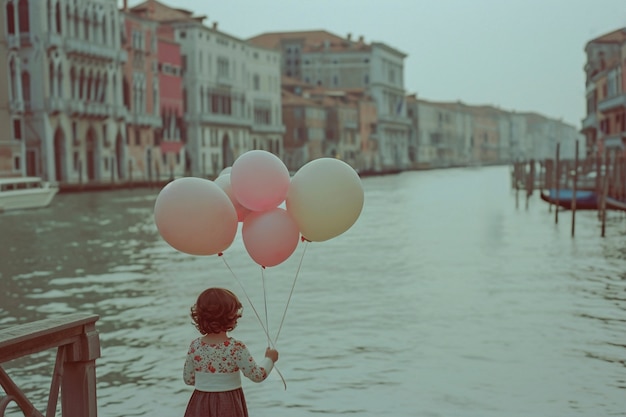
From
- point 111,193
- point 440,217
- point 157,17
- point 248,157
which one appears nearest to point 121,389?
point 248,157

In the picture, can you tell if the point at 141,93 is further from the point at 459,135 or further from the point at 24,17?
the point at 459,135

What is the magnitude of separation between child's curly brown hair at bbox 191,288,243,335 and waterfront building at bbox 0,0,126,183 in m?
43.7

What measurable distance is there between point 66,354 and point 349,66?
104161 millimetres

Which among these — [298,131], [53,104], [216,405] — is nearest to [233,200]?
[216,405]

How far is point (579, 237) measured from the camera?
2366 cm

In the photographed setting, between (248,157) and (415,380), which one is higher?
(248,157)

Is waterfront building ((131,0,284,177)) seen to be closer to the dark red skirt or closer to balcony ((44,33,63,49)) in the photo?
balcony ((44,33,63,49))

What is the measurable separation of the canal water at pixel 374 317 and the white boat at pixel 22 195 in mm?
12188

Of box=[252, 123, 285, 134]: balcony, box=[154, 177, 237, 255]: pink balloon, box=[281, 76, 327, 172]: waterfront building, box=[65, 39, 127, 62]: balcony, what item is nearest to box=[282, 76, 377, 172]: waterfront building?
box=[281, 76, 327, 172]: waterfront building

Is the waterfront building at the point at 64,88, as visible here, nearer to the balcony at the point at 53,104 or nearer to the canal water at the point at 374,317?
the balcony at the point at 53,104

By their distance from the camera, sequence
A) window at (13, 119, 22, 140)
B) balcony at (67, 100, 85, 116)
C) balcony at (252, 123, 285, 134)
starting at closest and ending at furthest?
window at (13, 119, 22, 140), balcony at (67, 100, 85, 116), balcony at (252, 123, 285, 134)

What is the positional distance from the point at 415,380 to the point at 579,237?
15619 millimetres

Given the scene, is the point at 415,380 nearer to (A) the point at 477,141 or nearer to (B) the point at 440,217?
(B) the point at 440,217

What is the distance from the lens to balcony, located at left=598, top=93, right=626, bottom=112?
54419 mm
